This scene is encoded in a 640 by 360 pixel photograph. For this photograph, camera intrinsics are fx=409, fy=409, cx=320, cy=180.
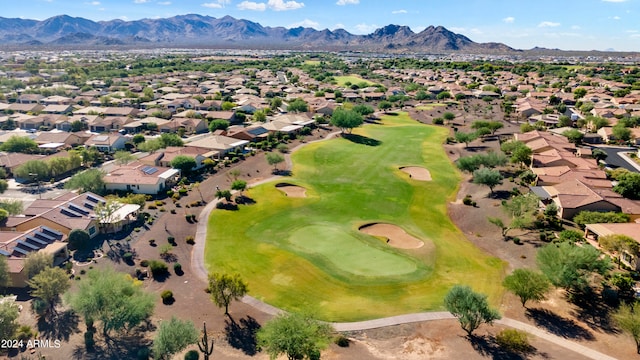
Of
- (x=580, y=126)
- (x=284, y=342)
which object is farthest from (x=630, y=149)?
(x=284, y=342)

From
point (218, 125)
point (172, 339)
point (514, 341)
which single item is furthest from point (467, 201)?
point (218, 125)

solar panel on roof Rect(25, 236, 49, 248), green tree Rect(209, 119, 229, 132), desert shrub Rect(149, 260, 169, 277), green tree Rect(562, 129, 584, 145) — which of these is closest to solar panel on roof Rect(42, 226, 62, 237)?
solar panel on roof Rect(25, 236, 49, 248)

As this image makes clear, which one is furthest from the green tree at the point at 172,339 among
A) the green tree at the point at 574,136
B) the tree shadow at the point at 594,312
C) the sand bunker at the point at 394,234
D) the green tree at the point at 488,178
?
the green tree at the point at 574,136

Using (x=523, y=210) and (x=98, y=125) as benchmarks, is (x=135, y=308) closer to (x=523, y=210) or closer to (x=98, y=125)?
(x=523, y=210)

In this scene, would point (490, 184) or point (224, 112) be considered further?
point (224, 112)

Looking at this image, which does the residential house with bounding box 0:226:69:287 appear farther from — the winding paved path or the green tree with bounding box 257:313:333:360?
the green tree with bounding box 257:313:333:360

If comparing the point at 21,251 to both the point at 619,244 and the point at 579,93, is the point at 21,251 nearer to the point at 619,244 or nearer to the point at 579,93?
the point at 619,244
